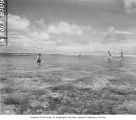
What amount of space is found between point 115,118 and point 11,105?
358 cm

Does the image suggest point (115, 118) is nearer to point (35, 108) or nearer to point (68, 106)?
point (68, 106)

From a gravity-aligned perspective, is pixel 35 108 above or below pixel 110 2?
below

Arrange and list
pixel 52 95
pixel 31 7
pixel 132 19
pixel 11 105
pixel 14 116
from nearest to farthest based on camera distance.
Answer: pixel 14 116, pixel 11 105, pixel 52 95, pixel 31 7, pixel 132 19

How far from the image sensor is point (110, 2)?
9359 mm

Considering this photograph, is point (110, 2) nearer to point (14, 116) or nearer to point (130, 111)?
point (130, 111)

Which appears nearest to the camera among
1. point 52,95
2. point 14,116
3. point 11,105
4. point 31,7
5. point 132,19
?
point 14,116

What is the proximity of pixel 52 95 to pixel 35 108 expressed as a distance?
3.50 feet

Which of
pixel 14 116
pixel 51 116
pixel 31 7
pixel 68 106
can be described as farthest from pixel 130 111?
pixel 31 7

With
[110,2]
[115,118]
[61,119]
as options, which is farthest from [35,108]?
[110,2]

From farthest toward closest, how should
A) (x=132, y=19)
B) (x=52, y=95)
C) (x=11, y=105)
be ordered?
(x=132, y=19), (x=52, y=95), (x=11, y=105)

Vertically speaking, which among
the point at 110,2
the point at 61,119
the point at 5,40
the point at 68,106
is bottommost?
the point at 61,119

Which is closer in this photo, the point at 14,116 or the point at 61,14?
the point at 14,116

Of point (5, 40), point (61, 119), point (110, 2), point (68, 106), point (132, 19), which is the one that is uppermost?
point (110, 2)

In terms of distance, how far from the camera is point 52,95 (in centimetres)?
662
